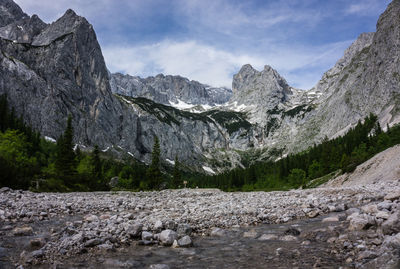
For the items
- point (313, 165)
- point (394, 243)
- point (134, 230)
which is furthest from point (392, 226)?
point (313, 165)

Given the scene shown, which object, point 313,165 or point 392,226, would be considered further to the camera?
point 313,165

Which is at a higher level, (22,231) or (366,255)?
(366,255)

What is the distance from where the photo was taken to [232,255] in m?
9.12

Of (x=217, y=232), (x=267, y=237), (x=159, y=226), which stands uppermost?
(x=159, y=226)

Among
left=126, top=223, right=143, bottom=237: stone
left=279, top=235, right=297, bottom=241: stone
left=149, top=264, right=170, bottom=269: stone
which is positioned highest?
left=126, top=223, right=143, bottom=237: stone

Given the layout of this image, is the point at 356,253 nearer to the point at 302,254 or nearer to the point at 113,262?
the point at 302,254

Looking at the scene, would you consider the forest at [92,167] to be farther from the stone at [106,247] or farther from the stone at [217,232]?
the stone at [217,232]

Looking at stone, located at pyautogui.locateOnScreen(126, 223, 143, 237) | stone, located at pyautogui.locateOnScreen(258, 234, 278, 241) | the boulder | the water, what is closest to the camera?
the boulder

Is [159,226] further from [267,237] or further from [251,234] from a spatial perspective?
[267,237]

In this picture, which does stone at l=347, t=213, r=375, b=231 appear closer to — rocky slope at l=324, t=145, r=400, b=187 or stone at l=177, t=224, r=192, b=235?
stone at l=177, t=224, r=192, b=235

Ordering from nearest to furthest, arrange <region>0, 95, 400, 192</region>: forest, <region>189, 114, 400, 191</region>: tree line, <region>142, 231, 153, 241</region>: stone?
<region>142, 231, 153, 241</region>: stone → <region>0, 95, 400, 192</region>: forest → <region>189, 114, 400, 191</region>: tree line

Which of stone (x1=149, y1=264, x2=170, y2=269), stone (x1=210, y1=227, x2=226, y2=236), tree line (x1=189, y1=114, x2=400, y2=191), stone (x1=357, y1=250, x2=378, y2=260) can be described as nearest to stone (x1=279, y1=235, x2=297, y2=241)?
stone (x1=210, y1=227, x2=226, y2=236)

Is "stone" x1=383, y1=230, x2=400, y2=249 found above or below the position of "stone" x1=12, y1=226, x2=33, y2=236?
above

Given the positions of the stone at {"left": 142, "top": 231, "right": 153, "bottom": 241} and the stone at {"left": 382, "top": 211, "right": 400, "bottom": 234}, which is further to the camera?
the stone at {"left": 142, "top": 231, "right": 153, "bottom": 241}
